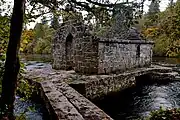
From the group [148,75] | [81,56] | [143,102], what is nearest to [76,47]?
[81,56]

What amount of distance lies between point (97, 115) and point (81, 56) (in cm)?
763

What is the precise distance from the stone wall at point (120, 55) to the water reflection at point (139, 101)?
1511mm

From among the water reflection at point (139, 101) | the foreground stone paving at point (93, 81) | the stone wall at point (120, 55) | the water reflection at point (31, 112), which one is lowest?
the water reflection at point (139, 101)

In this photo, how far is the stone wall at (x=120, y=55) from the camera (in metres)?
12.4

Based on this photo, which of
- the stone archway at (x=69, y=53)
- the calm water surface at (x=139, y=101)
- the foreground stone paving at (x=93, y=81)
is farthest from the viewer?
the stone archway at (x=69, y=53)

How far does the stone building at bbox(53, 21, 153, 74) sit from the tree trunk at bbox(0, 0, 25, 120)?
7.96 metres

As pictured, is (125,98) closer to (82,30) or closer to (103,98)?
(103,98)

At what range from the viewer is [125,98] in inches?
451

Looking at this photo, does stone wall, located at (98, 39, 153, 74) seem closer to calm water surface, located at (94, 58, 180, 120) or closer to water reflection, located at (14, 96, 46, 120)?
calm water surface, located at (94, 58, 180, 120)

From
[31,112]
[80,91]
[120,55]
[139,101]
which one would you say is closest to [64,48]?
[120,55]

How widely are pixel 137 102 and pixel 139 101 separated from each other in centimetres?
22

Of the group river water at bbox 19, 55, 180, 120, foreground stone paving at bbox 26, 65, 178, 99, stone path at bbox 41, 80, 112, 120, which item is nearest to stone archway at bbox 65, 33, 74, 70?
foreground stone paving at bbox 26, 65, 178, 99

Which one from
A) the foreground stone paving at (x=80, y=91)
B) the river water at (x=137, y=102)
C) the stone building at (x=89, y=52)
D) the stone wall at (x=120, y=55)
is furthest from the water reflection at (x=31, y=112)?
the stone wall at (x=120, y=55)

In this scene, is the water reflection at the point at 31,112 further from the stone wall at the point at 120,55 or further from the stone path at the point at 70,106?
the stone wall at the point at 120,55
